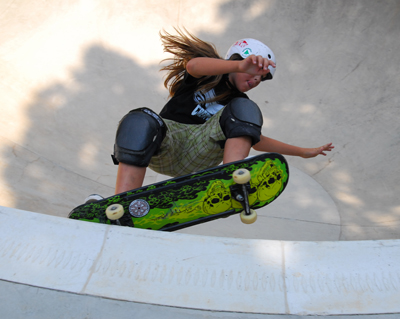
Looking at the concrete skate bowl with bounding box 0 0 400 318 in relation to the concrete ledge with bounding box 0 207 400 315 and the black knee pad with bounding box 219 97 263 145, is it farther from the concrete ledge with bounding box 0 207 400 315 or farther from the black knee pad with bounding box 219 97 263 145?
the black knee pad with bounding box 219 97 263 145

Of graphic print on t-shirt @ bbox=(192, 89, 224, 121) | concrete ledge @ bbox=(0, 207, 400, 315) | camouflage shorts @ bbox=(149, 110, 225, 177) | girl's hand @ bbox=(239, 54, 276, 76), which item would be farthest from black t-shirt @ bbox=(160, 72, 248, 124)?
concrete ledge @ bbox=(0, 207, 400, 315)

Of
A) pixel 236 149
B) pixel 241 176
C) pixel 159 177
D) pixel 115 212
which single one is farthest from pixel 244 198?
pixel 159 177

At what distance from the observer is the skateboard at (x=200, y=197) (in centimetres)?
199

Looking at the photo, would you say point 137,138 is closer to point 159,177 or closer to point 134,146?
point 134,146

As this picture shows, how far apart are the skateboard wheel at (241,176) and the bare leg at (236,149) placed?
0.25 metres

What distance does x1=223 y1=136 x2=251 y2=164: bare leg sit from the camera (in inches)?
83.9

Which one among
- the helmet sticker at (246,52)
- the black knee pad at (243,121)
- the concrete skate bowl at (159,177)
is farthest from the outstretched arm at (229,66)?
the concrete skate bowl at (159,177)

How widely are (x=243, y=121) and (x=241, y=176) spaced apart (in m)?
0.44

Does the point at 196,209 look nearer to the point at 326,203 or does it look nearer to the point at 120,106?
the point at 326,203

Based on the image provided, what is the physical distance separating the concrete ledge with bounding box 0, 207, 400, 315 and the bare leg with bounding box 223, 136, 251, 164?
1.76 feet

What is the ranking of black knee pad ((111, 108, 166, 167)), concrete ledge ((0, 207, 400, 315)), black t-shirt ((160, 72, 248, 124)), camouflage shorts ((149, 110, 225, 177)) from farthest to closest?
black t-shirt ((160, 72, 248, 124)) < camouflage shorts ((149, 110, 225, 177)) < black knee pad ((111, 108, 166, 167)) < concrete ledge ((0, 207, 400, 315))

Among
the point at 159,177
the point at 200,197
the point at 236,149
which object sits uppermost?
the point at 236,149

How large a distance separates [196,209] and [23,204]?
2.06 meters

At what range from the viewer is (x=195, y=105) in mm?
2709
